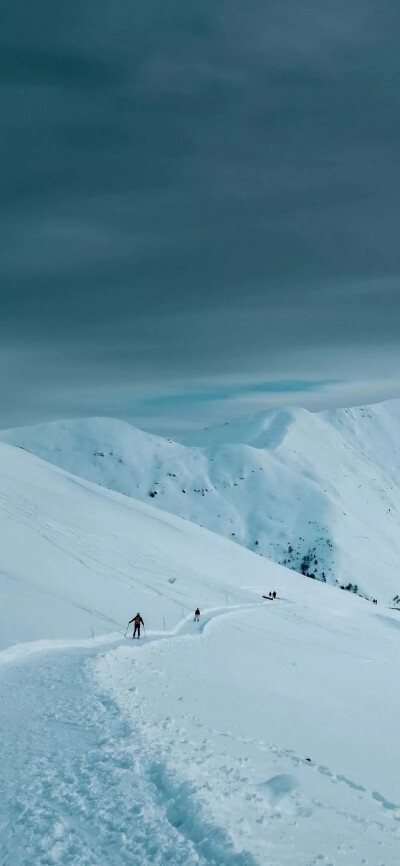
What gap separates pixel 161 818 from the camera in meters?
8.76

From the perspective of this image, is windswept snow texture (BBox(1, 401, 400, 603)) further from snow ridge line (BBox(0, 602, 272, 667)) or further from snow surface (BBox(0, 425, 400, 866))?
snow ridge line (BBox(0, 602, 272, 667))

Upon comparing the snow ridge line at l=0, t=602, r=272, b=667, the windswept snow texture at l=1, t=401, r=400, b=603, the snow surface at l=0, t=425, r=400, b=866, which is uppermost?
the windswept snow texture at l=1, t=401, r=400, b=603

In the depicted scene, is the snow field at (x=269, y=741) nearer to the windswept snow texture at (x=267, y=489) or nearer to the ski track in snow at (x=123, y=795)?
the ski track in snow at (x=123, y=795)

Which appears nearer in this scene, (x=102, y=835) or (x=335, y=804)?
(x=102, y=835)

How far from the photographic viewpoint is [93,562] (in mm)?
38250

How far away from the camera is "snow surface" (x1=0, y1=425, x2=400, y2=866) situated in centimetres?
840

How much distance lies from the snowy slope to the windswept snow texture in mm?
59087

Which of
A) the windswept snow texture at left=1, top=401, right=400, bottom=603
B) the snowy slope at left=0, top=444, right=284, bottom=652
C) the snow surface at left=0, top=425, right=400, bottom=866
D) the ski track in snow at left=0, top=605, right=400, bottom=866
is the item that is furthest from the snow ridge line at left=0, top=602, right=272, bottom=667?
the windswept snow texture at left=1, top=401, right=400, bottom=603

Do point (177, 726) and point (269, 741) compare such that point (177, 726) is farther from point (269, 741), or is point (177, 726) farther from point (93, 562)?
point (93, 562)

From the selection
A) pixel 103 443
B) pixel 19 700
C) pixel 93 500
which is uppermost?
pixel 103 443

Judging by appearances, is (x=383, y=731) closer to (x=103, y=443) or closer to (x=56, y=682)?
(x=56, y=682)


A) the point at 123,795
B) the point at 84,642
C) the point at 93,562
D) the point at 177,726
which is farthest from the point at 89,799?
the point at 93,562

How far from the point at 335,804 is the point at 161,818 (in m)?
3.09

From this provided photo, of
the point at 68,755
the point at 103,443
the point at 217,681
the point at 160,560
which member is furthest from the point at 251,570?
the point at 103,443
